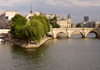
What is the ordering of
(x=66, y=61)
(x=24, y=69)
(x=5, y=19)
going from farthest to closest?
(x=5, y=19)
(x=66, y=61)
(x=24, y=69)

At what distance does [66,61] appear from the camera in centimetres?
3375

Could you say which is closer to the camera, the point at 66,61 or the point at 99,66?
the point at 99,66

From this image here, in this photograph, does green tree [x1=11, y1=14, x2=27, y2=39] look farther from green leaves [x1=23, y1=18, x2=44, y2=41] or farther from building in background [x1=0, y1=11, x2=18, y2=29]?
building in background [x1=0, y1=11, x2=18, y2=29]

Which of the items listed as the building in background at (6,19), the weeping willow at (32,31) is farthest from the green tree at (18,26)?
the building in background at (6,19)

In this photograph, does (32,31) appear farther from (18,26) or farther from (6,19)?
(6,19)

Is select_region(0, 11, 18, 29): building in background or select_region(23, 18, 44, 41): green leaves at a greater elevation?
select_region(0, 11, 18, 29): building in background

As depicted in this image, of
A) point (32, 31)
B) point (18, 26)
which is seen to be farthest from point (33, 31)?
point (18, 26)

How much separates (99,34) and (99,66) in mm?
62318

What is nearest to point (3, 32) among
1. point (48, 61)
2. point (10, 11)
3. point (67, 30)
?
point (67, 30)

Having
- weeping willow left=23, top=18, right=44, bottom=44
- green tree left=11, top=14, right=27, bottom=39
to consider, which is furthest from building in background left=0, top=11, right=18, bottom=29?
weeping willow left=23, top=18, right=44, bottom=44

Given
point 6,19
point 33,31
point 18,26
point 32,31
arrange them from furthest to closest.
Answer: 1. point 6,19
2. point 18,26
3. point 32,31
4. point 33,31

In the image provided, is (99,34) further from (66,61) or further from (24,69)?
(24,69)

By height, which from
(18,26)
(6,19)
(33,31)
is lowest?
(33,31)

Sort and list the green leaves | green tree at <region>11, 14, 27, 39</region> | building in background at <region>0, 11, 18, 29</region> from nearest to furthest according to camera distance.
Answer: the green leaves < green tree at <region>11, 14, 27, 39</region> < building in background at <region>0, 11, 18, 29</region>
